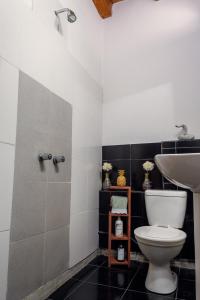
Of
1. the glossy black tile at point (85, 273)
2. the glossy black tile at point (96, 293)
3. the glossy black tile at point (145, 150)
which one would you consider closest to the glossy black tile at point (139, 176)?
the glossy black tile at point (145, 150)

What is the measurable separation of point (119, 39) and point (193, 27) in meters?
0.80

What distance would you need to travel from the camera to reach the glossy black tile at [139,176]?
230 cm

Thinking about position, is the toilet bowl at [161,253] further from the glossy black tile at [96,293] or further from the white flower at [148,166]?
the white flower at [148,166]

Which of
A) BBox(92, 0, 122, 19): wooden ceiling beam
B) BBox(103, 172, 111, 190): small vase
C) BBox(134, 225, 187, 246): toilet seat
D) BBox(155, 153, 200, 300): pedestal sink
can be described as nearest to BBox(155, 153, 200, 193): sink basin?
BBox(155, 153, 200, 300): pedestal sink

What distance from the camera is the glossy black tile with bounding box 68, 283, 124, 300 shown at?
1.58 metres

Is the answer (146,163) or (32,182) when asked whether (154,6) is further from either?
(32,182)

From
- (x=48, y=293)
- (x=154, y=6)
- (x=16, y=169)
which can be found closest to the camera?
(x=16, y=169)

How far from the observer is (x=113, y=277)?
1903mm

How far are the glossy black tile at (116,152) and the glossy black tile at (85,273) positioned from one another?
1.08 metres

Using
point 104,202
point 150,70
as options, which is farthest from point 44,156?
point 150,70

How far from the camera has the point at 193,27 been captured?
2.38 metres

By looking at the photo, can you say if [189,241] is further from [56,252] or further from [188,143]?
[56,252]

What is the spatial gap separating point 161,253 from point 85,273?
701 millimetres

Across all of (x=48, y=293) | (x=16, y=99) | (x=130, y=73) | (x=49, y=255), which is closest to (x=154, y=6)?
(x=130, y=73)
